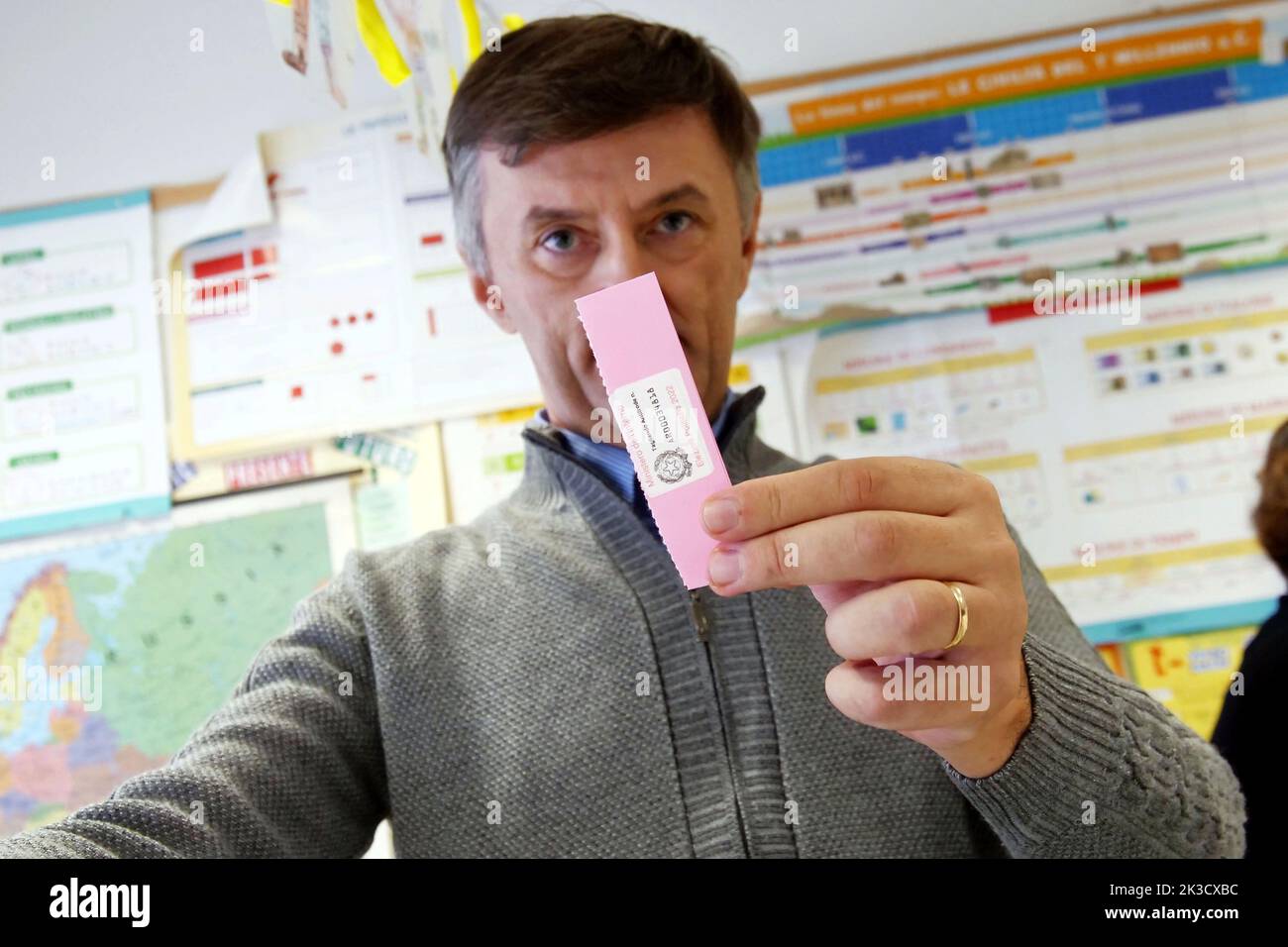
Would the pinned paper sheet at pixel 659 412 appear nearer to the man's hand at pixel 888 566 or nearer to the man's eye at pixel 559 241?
the man's hand at pixel 888 566

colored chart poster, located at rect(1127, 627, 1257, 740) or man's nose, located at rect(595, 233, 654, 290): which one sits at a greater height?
man's nose, located at rect(595, 233, 654, 290)

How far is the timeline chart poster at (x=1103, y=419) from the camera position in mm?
1141

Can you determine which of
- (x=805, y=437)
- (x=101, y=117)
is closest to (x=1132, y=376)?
(x=805, y=437)

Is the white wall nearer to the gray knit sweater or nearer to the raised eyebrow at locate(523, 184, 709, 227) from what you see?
the raised eyebrow at locate(523, 184, 709, 227)

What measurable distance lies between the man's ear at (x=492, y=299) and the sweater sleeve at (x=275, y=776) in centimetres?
18

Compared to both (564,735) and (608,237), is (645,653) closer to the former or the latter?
(564,735)

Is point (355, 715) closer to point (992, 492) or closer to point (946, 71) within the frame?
point (992, 492)

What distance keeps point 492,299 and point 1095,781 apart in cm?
45

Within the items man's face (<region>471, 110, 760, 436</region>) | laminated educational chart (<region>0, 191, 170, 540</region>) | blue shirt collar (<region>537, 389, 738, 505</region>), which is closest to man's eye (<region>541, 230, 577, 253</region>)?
man's face (<region>471, 110, 760, 436</region>)

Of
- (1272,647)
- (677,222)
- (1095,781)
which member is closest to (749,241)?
(677,222)

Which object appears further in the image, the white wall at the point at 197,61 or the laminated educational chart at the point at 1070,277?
the laminated educational chart at the point at 1070,277

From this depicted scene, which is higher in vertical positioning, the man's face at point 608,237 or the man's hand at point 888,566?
the man's face at point 608,237

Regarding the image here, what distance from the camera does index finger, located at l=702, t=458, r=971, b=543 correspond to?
30 cm

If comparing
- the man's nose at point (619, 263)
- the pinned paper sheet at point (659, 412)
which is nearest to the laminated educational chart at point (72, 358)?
the man's nose at point (619, 263)
